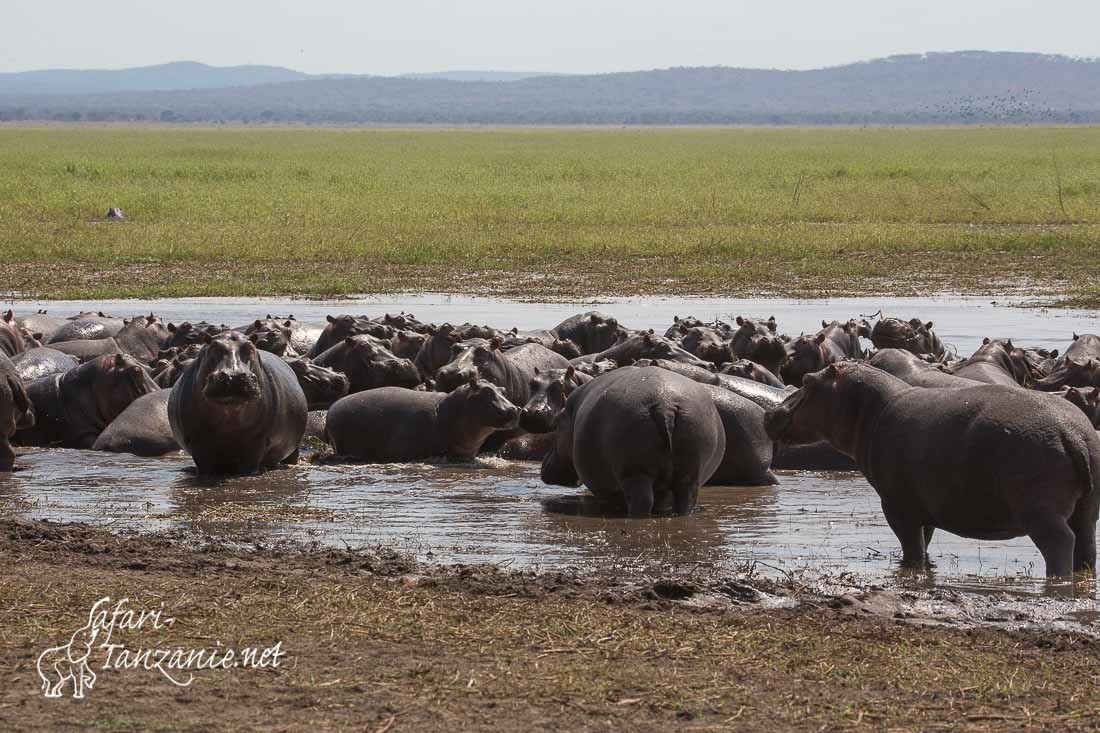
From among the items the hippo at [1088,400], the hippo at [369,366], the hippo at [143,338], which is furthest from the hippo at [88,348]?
the hippo at [1088,400]

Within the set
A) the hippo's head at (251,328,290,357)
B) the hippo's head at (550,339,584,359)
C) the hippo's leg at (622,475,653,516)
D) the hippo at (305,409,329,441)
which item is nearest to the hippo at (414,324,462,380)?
the hippo's head at (550,339,584,359)

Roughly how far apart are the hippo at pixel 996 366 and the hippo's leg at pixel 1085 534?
10.4 feet

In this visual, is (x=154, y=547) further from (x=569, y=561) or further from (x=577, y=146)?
(x=577, y=146)

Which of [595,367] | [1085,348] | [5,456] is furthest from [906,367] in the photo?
[5,456]

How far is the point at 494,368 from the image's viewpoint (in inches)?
501

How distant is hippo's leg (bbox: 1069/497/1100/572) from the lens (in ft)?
24.8

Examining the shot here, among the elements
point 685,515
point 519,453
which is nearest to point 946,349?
point 519,453

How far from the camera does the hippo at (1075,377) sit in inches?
502

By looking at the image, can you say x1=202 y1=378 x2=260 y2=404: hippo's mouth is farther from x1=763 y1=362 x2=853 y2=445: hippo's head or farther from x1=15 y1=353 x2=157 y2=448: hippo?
x1=763 y1=362 x2=853 y2=445: hippo's head

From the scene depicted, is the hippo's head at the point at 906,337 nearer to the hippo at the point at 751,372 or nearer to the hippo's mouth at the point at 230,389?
the hippo at the point at 751,372

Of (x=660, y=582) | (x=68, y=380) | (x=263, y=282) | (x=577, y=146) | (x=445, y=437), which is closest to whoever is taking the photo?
(x=660, y=582)

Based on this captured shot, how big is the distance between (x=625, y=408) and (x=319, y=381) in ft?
13.7

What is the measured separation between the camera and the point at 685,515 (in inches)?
374

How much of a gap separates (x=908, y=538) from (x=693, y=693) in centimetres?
274
